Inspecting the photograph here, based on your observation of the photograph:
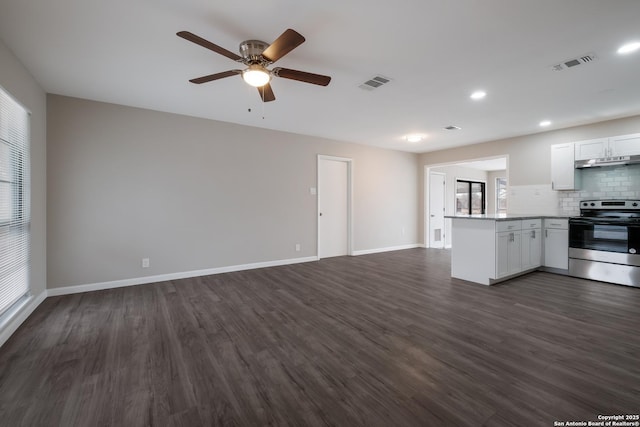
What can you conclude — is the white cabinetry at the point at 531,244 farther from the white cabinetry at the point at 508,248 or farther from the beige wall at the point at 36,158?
the beige wall at the point at 36,158

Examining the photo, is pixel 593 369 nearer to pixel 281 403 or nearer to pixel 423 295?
pixel 423 295

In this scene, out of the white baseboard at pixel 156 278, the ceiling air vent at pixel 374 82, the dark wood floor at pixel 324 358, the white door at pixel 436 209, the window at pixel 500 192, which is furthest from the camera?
the window at pixel 500 192

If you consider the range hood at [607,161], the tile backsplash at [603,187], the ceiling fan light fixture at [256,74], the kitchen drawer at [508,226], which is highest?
the ceiling fan light fixture at [256,74]

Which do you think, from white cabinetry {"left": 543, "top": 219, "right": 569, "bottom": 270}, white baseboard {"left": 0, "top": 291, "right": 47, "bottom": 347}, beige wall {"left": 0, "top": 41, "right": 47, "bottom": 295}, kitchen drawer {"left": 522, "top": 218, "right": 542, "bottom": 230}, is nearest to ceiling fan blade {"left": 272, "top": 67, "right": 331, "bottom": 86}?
beige wall {"left": 0, "top": 41, "right": 47, "bottom": 295}

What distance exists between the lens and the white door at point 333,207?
234 inches

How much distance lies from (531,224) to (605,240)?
931 millimetres

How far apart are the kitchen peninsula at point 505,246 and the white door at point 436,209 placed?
2.92 metres

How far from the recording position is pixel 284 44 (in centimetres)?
198

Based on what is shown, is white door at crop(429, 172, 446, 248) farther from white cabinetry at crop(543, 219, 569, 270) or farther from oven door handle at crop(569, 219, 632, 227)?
oven door handle at crop(569, 219, 632, 227)

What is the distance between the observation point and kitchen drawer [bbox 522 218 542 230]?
4418 millimetres

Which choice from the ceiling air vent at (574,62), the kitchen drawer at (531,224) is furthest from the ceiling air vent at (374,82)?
the kitchen drawer at (531,224)

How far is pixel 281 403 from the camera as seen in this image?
1.61 meters

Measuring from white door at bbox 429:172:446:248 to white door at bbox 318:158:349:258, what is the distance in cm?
284

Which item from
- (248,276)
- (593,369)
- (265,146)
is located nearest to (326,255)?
(248,276)
